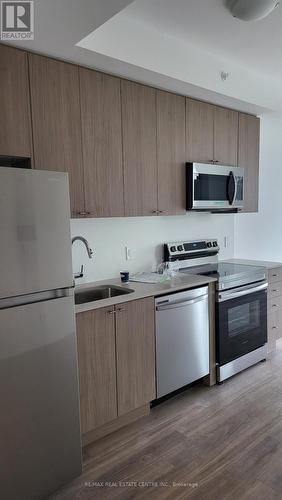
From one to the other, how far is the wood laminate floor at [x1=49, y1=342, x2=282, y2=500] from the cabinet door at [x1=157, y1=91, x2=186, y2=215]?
63.2 inches

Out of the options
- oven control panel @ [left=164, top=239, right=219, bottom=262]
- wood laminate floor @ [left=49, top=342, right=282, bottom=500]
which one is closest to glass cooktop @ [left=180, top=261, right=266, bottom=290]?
oven control panel @ [left=164, top=239, right=219, bottom=262]

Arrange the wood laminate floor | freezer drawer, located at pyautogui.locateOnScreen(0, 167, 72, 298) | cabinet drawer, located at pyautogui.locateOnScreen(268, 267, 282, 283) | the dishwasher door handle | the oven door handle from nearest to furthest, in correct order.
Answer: freezer drawer, located at pyautogui.locateOnScreen(0, 167, 72, 298)
the wood laminate floor
the dishwasher door handle
the oven door handle
cabinet drawer, located at pyautogui.locateOnScreen(268, 267, 282, 283)

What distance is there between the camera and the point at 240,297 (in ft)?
9.67

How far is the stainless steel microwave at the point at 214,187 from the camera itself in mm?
2914

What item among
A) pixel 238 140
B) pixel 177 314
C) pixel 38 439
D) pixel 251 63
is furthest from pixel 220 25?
pixel 38 439

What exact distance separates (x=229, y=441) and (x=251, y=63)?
2.98 meters

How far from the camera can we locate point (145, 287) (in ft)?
8.22

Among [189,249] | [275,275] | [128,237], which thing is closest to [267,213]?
[275,275]

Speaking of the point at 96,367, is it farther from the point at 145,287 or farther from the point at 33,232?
the point at 33,232

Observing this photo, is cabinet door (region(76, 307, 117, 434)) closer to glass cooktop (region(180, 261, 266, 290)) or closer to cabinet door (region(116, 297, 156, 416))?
cabinet door (region(116, 297, 156, 416))

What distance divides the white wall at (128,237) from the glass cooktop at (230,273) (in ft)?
1.18

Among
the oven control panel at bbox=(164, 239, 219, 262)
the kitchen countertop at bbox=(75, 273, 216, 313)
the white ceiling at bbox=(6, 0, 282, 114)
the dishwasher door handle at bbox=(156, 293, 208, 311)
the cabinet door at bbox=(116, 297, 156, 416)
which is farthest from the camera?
the oven control panel at bbox=(164, 239, 219, 262)

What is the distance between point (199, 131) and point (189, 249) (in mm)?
1121

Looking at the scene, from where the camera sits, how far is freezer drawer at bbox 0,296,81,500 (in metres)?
1.54
